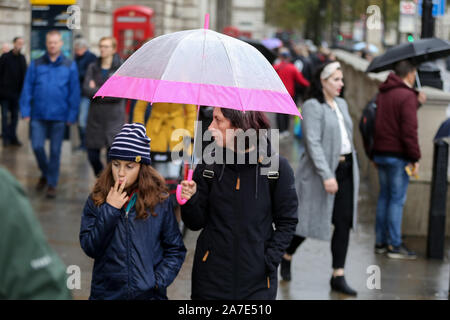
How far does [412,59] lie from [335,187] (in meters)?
1.94

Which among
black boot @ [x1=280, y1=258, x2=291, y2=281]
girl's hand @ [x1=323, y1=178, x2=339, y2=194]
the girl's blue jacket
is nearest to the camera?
the girl's blue jacket

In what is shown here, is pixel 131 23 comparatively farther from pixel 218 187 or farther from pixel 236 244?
pixel 236 244

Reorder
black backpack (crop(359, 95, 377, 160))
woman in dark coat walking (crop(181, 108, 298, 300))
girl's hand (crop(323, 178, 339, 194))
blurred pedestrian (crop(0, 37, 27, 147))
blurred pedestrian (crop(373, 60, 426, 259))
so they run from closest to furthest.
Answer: woman in dark coat walking (crop(181, 108, 298, 300)) < girl's hand (crop(323, 178, 339, 194)) < blurred pedestrian (crop(373, 60, 426, 259)) < black backpack (crop(359, 95, 377, 160)) < blurred pedestrian (crop(0, 37, 27, 147))

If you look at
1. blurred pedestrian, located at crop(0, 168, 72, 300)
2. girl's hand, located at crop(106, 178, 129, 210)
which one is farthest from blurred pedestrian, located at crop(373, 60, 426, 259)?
blurred pedestrian, located at crop(0, 168, 72, 300)

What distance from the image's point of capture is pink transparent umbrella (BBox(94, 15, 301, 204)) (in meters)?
3.99

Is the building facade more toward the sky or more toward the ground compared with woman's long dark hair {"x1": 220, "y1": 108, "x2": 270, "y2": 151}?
more toward the sky

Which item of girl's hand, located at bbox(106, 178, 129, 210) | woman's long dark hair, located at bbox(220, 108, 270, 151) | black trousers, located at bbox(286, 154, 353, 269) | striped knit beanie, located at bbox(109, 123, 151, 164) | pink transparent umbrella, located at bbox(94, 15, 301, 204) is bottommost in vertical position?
black trousers, located at bbox(286, 154, 353, 269)

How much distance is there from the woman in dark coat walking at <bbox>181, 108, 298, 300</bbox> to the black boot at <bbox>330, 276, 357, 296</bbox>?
2.39 meters

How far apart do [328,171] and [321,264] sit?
145 cm

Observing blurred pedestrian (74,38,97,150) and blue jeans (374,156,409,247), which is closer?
blue jeans (374,156,409,247)

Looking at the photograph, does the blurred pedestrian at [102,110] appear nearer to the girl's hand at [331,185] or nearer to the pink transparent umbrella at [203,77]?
the girl's hand at [331,185]

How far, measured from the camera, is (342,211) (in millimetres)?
6500

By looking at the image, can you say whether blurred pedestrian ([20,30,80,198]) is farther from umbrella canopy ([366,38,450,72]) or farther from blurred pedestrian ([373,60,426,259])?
blurred pedestrian ([373,60,426,259])
